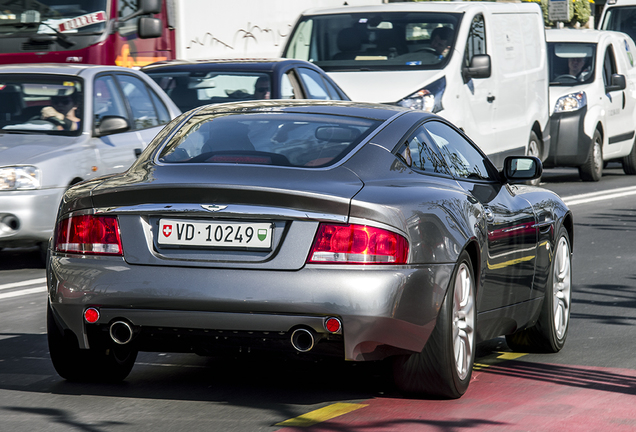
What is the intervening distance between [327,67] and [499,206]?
908 cm

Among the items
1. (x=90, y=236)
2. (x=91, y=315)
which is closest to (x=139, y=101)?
(x=90, y=236)

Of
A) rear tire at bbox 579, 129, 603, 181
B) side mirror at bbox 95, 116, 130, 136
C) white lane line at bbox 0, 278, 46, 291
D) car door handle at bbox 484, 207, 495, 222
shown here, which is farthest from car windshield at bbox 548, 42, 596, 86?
car door handle at bbox 484, 207, 495, 222

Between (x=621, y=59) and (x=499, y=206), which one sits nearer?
(x=499, y=206)

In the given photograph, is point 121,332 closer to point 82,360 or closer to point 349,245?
point 82,360

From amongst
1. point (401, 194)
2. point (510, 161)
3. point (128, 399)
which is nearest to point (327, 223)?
point (401, 194)

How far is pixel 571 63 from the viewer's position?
19391 mm

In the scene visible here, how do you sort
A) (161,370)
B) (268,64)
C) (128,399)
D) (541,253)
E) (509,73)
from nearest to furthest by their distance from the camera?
(128,399), (161,370), (541,253), (268,64), (509,73)

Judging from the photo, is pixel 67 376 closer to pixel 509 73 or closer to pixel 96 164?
pixel 96 164

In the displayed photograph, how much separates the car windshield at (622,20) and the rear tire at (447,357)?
23.0 metres

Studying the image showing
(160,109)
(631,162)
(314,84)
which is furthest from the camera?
(631,162)

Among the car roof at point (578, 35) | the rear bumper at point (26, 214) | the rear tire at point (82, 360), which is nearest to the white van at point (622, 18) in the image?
the car roof at point (578, 35)

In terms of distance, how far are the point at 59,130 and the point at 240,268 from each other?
562 cm

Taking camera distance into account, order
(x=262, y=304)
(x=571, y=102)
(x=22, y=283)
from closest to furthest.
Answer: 1. (x=262, y=304)
2. (x=22, y=283)
3. (x=571, y=102)

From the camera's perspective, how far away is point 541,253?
6484 mm
